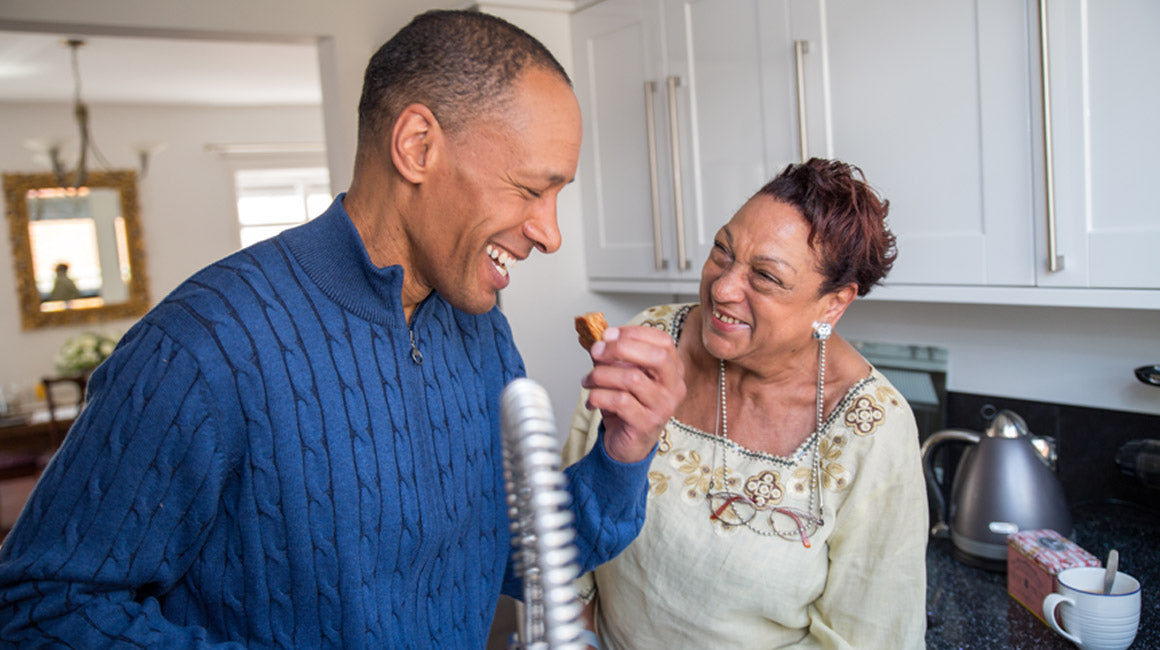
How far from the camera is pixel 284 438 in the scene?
0.77 metres

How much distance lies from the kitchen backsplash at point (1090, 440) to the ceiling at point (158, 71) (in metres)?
3.42

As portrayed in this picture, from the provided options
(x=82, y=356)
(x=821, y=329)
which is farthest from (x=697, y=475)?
(x=82, y=356)

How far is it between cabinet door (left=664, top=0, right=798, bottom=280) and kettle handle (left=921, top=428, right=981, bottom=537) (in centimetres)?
62

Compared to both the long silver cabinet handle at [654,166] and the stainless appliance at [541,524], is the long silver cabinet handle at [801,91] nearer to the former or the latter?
the long silver cabinet handle at [654,166]

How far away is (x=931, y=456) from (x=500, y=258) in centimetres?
122

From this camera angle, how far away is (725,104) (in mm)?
1968

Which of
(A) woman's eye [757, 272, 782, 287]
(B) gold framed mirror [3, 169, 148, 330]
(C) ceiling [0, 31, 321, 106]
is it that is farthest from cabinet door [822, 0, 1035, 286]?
(B) gold framed mirror [3, 169, 148, 330]

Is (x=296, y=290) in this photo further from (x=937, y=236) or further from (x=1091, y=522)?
(x=1091, y=522)

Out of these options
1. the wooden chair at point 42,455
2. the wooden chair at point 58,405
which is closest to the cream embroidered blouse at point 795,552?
the wooden chair at point 58,405

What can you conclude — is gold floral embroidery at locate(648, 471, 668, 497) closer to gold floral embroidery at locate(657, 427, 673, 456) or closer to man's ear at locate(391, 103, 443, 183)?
gold floral embroidery at locate(657, 427, 673, 456)

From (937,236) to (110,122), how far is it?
635cm

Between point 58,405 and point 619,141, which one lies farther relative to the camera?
point 58,405

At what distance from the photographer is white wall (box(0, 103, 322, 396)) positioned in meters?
6.06

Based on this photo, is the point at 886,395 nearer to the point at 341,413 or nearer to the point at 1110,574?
the point at 1110,574
